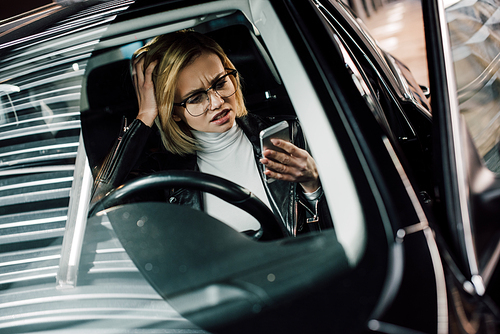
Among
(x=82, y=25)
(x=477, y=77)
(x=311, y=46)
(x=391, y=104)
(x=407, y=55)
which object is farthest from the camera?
(x=407, y=55)

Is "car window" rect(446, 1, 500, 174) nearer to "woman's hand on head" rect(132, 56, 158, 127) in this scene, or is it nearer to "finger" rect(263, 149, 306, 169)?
"finger" rect(263, 149, 306, 169)

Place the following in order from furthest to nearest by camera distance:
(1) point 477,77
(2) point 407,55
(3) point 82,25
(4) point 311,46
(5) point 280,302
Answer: (2) point 407,55 → (1) point 477,77 → (3) point 82,25 → (4) point 311,46 → (5) point 280,302

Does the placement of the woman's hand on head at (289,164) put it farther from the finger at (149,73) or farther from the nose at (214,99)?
the finger at (149,73)

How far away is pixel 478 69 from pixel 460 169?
0.53 metres

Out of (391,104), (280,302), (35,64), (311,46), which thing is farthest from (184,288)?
(391,104)

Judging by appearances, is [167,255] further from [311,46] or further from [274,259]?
[311,46]

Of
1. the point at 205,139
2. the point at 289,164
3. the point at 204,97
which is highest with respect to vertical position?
the point at 204,97

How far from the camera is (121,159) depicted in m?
0.94

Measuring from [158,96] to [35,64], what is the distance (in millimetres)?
367

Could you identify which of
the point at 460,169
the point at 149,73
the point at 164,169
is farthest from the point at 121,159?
the point at 460,169

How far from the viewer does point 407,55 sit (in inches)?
213

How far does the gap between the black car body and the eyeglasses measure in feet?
0.20

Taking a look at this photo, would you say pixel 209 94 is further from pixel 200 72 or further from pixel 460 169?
pixel 460 169

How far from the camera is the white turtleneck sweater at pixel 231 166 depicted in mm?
864
